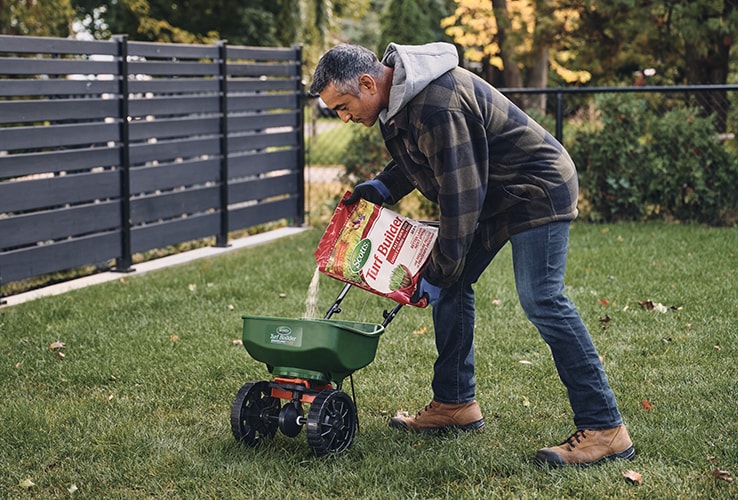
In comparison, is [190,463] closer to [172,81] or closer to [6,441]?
[6,441]

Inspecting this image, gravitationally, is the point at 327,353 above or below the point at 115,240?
above

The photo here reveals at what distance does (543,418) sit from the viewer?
4.50m

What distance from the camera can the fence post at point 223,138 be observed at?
925cm

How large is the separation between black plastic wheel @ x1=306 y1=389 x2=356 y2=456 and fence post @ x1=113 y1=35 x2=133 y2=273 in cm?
444

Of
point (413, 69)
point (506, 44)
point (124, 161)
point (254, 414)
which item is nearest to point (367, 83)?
point (413, 69)

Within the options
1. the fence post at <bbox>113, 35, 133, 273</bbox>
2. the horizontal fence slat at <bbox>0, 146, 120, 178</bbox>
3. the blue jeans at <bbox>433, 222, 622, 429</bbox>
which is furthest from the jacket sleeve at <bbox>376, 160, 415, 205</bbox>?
the fence post at <bbox>113, 35, 133, 273</bbox>

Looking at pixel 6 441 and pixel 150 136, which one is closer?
pixel 6 441

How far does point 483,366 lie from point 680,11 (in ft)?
22.5

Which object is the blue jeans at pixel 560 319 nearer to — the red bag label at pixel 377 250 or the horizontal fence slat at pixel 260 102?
the red bag label at pixel 377 250

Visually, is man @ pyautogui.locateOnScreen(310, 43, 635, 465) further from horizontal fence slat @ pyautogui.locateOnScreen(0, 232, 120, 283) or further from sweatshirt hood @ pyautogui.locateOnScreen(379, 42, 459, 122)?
horizontal fence slat @ pyautogui.locateOnScreen(0, 232, 120, 283)

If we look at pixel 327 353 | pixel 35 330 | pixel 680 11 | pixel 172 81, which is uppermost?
pixel 680 11

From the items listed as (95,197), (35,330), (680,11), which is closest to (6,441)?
(35,330)

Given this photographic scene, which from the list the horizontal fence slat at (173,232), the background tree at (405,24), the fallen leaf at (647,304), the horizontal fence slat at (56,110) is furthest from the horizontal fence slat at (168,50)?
the background tree at (405,24)

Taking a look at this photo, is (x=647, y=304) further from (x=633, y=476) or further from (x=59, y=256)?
(x=59, y=256)
